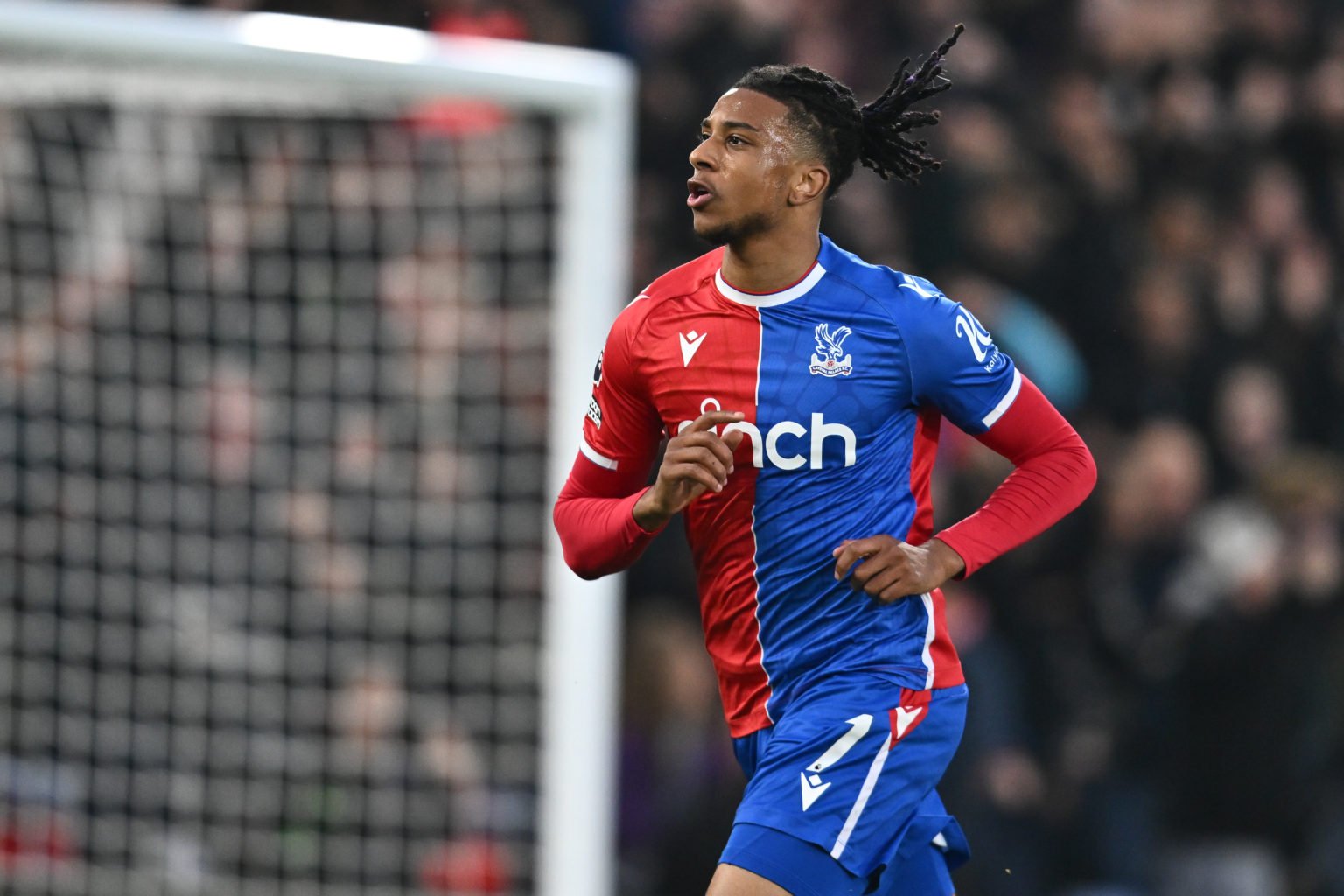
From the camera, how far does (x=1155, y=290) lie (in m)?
8.16

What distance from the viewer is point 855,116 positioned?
11.9 ft

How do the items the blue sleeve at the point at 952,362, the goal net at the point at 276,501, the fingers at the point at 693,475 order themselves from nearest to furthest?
the fingers at the point at 693,475 < the blue sleeve at the point at 952,362 < the goal net at the point at 276,501

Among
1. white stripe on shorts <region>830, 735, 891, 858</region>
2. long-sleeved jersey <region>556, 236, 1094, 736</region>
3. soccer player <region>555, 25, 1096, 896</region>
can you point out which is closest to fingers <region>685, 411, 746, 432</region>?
soccer player <region>555, 25, 1096, 896</region>

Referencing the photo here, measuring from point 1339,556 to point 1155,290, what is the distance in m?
1.42

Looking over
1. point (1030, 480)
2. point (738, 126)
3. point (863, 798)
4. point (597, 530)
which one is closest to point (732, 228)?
point (738, 126)

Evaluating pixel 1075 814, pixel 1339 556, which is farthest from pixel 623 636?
pixel 1339 556

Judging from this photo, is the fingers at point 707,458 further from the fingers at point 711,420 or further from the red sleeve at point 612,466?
the red sleeve at point 612,466

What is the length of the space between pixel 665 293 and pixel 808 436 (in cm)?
42

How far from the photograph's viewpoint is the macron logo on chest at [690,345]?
353cm

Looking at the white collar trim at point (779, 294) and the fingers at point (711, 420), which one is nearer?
the fingers at point (711, 420)

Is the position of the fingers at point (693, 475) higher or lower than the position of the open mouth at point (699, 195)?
lower

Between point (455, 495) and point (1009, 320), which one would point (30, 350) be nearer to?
point (455, 495)

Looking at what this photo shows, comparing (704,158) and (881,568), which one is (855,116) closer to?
(704,158)

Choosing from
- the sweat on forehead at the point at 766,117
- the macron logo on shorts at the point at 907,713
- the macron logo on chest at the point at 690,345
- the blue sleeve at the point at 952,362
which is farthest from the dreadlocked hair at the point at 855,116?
the macron logo on shorts at the point at 907,713
